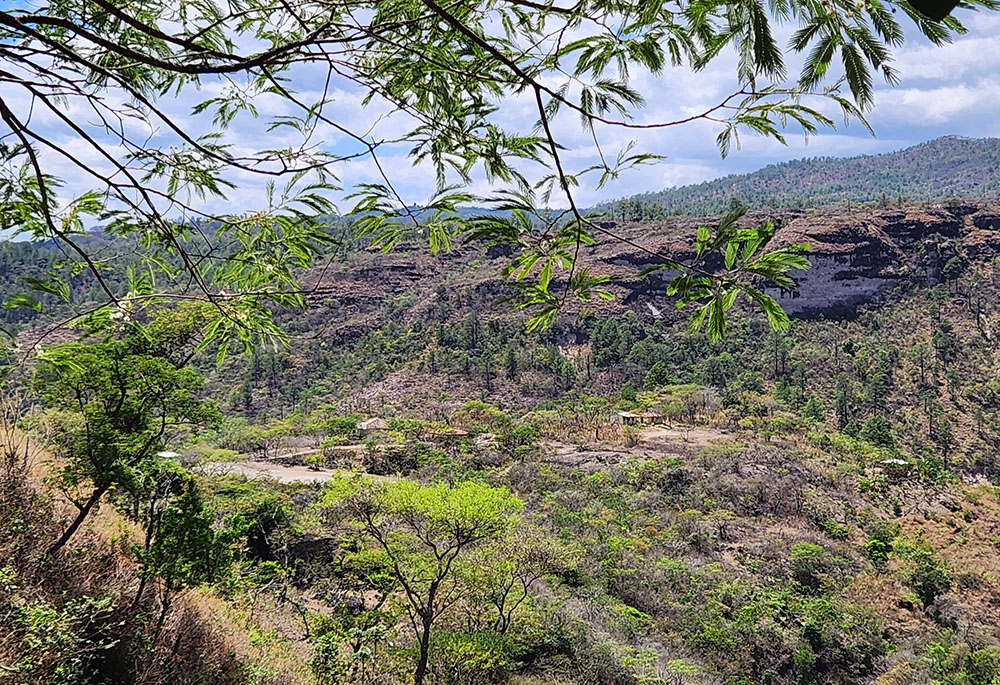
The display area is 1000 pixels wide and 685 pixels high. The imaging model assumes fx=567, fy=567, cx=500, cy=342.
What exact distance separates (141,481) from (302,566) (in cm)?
576

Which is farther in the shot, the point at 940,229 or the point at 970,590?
the point at 940,229

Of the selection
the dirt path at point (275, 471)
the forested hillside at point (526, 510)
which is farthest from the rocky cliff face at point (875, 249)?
the dirt path at point (275, 471)

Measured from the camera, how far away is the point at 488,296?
40.9 m

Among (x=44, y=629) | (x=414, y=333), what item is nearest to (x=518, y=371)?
(x=414, y=333)

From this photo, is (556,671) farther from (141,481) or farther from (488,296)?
(488,296)

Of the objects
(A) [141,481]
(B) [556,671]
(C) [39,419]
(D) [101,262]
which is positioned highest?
(D) [101,262]

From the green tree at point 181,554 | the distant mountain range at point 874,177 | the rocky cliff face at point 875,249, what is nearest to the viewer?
the green tree at point 181,554

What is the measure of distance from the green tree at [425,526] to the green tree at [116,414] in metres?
2.59

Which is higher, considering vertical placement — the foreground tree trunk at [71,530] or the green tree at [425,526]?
the foreground tree trunk at [71,530]

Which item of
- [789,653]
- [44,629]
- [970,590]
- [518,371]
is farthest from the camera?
[518,371]

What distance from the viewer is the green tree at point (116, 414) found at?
4.45 meters

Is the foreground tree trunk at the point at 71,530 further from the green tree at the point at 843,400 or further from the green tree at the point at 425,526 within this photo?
the green tree at the point at 843,400

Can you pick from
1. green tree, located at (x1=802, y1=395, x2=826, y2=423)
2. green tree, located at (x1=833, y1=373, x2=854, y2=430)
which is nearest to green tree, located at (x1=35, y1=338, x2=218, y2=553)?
green tree, located at (x1=802, y1=395, x2=826, y2=423)

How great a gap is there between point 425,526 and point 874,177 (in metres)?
145
